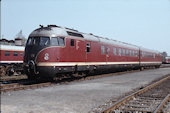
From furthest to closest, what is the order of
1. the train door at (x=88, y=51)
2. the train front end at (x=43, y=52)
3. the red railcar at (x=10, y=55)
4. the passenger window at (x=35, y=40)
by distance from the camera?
the red railcar at (x=10, y=55) < the train door at (x=88, y=51) < the passenger window at (x=35, y=40) < the train front end at (x=43, y=52)

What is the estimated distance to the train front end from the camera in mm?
12336

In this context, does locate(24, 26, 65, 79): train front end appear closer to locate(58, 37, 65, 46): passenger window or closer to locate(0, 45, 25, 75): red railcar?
locate(58, 37, 65, 46): passenger window

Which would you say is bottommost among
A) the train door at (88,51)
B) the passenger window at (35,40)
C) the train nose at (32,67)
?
the train nose at (32,67)

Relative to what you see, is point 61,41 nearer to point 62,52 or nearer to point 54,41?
point 54,41

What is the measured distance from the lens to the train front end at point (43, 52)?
40.5ft

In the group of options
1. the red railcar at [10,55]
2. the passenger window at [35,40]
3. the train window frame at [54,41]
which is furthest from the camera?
the red railcar at [10,55]

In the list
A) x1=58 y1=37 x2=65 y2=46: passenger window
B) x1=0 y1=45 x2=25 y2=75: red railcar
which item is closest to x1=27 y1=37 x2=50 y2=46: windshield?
x1=58 y1=37 x2=65 y2=46: passenger window

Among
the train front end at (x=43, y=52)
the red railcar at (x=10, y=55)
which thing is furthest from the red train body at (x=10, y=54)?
the train front end at (x=43, y=52)

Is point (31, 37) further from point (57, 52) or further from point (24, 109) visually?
point (24, 109)

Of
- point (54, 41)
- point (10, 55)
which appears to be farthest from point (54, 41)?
point (10, 55)

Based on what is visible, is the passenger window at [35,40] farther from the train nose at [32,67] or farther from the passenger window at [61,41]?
the passenger window at [61,41]

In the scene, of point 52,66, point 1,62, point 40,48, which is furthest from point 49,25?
point 1,62

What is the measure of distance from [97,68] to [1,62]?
1304 cm

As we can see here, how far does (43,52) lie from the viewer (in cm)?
1242
